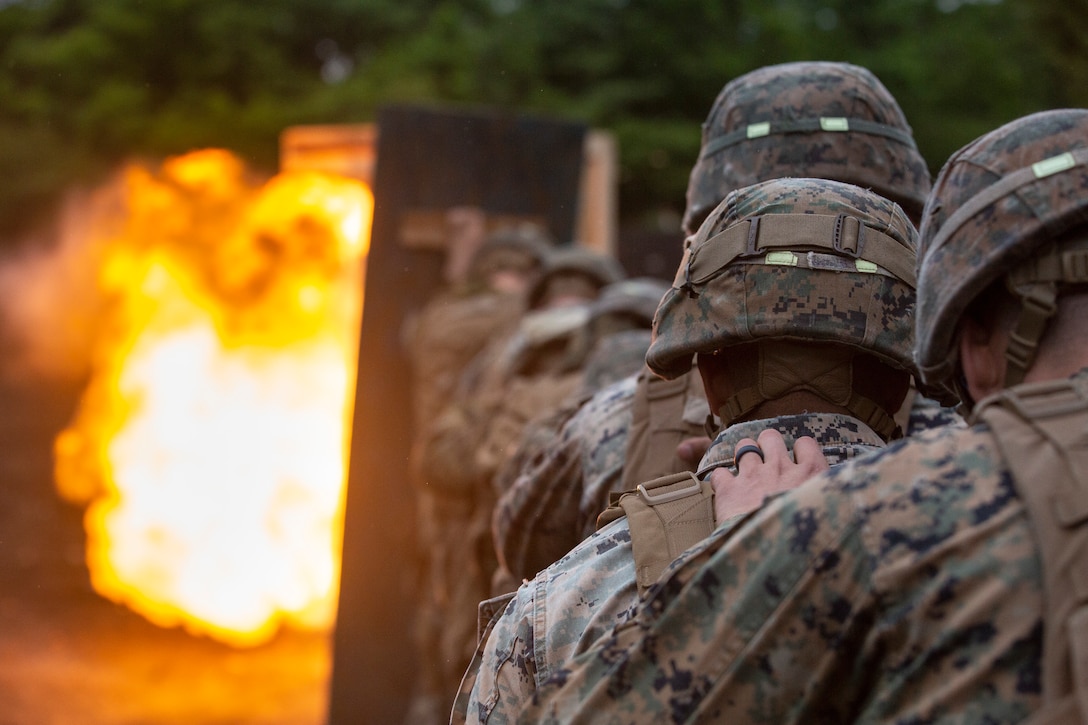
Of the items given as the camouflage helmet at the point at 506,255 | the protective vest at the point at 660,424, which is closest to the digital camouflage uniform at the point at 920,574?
the protective vest at the point at 660,424

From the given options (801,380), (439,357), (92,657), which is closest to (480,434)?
(439,357)

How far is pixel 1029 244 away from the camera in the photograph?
1.48 m

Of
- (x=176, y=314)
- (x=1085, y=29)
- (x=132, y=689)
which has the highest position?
(x=1085, y=29)

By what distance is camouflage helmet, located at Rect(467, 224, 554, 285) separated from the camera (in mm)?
7332

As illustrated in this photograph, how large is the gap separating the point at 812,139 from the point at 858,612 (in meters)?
1.88

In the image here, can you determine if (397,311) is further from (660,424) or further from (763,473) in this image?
(763,473)

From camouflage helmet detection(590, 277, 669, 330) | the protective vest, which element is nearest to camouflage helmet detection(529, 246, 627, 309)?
camouflage helmet detection(590, 277, 669, 330)

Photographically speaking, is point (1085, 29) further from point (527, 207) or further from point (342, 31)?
point (342, 31)

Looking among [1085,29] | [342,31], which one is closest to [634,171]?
[342,31]

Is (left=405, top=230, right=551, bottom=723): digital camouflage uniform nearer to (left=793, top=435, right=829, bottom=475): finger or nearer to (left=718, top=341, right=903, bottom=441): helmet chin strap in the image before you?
(left=718, top=341, right=903, bottom=441): helmet chin strap

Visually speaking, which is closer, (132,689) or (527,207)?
(527,207)

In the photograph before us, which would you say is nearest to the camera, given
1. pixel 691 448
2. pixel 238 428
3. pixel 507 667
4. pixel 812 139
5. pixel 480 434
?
pixel 507 667

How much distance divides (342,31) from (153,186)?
4.07 m

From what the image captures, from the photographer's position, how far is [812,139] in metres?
3.04
